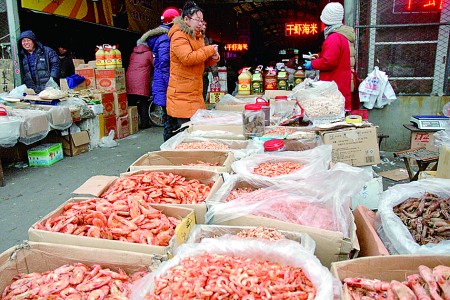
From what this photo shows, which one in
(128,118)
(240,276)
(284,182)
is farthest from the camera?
(128,118)

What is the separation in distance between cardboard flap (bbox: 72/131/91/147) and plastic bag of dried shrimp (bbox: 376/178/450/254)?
5.77 metres

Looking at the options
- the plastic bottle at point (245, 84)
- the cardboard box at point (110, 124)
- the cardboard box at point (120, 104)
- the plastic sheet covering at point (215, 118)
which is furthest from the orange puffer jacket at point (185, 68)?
the cardboard box at point (120, 104)

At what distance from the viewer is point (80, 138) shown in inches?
274

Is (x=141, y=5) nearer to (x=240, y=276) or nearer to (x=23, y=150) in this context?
(x=23, y=150)

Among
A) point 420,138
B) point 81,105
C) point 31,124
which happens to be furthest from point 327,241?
point 81,105

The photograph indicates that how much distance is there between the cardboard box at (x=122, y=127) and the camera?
27.1 ft

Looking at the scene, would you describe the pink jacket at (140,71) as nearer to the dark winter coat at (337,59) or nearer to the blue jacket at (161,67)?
the blue jacket at (161,67)

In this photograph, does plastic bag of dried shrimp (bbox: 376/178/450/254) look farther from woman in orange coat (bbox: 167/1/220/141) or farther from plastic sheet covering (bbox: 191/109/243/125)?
woman in orange coat (bbox: 167/1/220/141)

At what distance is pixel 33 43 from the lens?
24.0 ft

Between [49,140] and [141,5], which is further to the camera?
[141,5]

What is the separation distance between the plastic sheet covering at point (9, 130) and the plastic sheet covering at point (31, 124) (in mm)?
107

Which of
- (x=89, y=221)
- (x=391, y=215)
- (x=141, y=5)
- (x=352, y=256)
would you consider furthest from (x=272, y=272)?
(x=141, y=5)

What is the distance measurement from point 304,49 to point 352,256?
977 inches

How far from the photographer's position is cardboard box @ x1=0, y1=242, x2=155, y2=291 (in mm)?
1968
